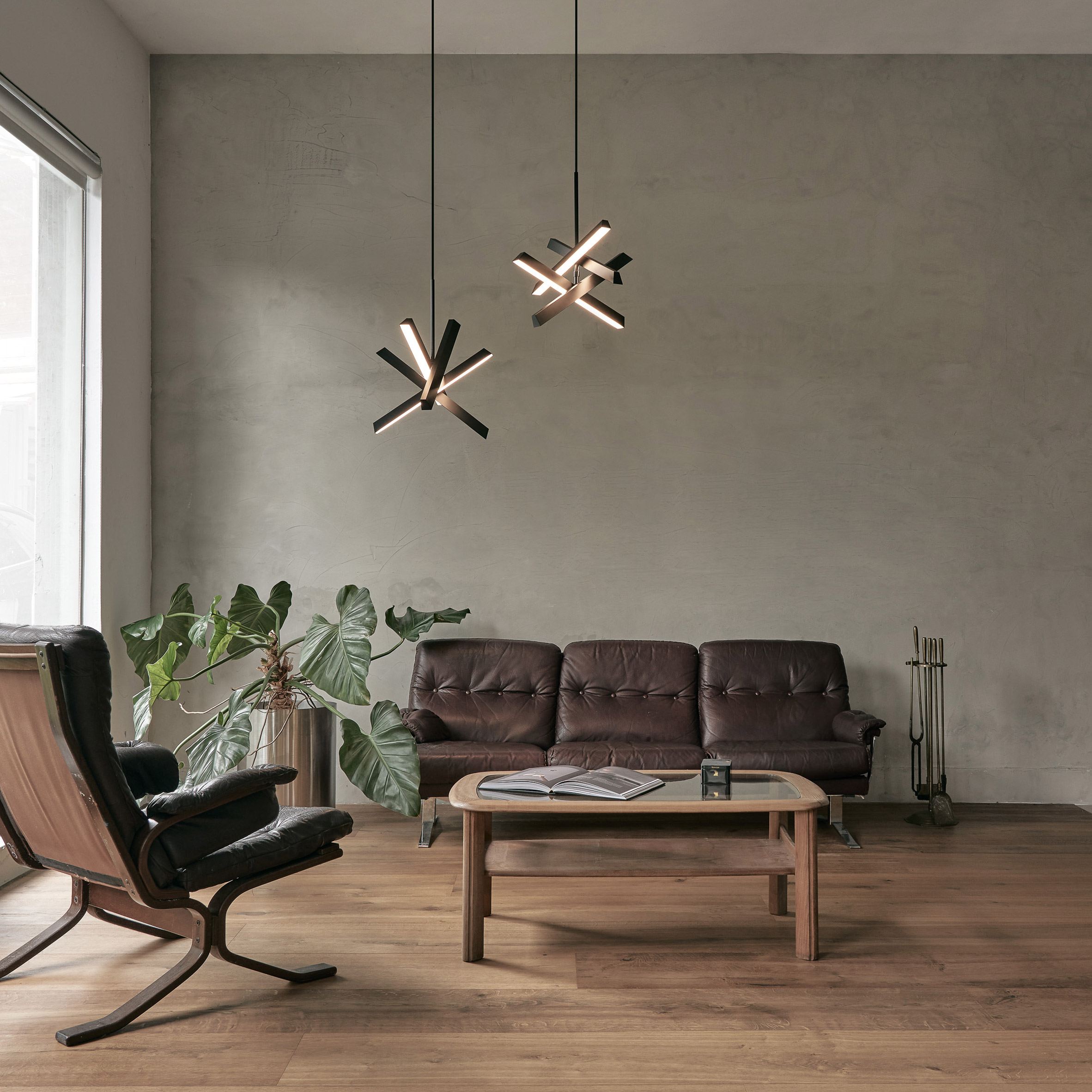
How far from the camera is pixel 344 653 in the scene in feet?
12.8

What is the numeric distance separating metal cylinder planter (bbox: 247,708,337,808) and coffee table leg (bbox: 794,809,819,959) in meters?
2.32

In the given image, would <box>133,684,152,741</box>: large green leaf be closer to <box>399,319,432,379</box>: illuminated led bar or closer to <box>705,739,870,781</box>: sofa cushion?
<box>399,319,432,379</box>: illuminated led bar

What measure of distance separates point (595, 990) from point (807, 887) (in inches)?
28.3

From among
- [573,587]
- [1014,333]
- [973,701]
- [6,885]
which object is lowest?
[6,885]

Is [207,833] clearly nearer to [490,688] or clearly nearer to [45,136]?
[490,688]

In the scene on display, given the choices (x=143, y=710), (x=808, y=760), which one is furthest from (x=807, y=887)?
(x=143, y=710)

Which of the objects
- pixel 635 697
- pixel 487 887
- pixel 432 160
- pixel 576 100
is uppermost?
pixel 576 100

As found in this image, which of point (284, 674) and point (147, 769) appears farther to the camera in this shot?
point (284, 674)

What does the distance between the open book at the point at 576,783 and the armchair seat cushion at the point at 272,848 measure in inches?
19.7

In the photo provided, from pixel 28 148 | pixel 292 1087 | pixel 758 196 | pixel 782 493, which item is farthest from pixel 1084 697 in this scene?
pixel 28 148

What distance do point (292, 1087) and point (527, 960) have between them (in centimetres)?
86

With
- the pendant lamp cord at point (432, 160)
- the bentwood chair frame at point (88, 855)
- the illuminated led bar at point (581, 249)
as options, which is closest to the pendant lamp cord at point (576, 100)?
the pendant lamp cord at point (432, 160)

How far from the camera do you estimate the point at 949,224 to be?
195 inches

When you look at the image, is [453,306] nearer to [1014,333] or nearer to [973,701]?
[1014,333]
